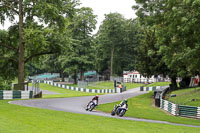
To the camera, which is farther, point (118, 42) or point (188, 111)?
point (118, 42)

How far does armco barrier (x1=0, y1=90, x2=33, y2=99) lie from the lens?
25.3 metres

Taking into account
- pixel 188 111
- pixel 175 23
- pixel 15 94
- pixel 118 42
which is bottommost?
pixel 188 111

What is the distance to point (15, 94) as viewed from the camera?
2638 cm

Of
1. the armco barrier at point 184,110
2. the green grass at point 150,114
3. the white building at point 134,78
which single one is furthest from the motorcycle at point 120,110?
the white building at point 134,78

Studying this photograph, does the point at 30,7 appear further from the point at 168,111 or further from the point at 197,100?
the point at 197,100

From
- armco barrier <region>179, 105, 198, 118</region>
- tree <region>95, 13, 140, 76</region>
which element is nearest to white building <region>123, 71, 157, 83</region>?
tree <region>95, 13, 140, 76</region>

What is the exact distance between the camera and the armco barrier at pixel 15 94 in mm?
25281

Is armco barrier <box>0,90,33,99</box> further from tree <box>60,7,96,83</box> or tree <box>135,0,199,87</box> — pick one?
tree <box>60,7,96,83</box>

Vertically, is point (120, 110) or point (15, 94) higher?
point (15, 94)

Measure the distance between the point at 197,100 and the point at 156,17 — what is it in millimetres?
9101

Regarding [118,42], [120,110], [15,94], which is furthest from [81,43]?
[120,110]

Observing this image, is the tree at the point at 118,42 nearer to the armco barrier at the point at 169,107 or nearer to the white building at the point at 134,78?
the white building at the point at 134,78

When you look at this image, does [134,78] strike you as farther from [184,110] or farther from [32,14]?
[184,110]

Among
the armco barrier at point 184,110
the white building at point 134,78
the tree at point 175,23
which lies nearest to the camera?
the tree at point 175,23
